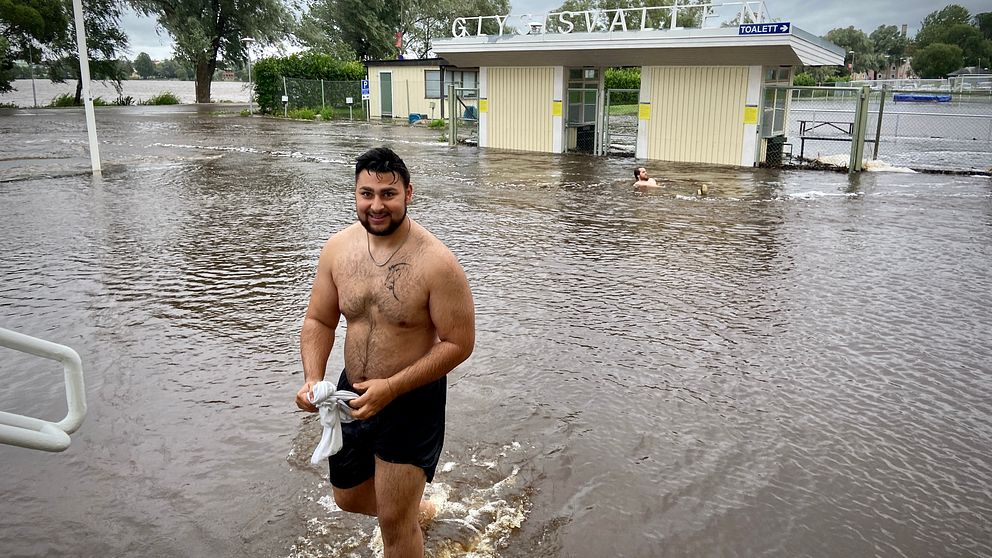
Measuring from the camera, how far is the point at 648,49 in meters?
19.5

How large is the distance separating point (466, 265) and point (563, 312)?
2098 mm

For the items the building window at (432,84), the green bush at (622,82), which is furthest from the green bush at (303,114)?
the green bush at (622,82)

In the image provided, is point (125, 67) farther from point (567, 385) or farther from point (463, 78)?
point (567, 385)

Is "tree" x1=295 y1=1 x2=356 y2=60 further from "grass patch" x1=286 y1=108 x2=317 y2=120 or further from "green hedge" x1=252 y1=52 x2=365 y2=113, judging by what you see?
"grass patch" x1=286 y1=108 x2=317 y2=120

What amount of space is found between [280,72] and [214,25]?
33.5 feet

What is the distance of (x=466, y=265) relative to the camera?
9.03 m

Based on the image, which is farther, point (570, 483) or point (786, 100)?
point (786, 100)

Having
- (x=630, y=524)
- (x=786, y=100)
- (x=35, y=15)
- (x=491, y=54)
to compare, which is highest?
(x=35, y=15)

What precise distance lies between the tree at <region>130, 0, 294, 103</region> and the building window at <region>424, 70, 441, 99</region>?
54.5ft

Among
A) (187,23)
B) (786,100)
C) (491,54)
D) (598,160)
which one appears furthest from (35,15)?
(786,100)

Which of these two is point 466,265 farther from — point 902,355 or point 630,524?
point 630,524

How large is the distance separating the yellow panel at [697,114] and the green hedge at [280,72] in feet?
86.7

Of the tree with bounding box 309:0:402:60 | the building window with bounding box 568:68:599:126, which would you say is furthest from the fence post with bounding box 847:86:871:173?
the tree with bounding box 309:0:402:60

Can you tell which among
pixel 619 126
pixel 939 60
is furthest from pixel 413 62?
pixel 939 60
